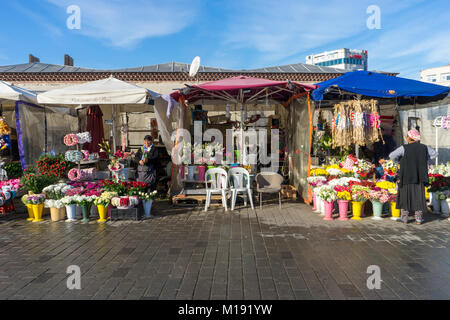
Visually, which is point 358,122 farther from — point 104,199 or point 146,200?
point 104,199

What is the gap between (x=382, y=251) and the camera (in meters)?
4.73

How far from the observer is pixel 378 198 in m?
6.52

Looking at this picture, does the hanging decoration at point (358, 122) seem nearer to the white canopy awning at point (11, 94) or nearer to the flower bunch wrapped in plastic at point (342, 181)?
the flower bunch wrapped in plastic at point (342, 181)

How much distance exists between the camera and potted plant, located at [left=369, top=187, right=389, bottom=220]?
6.50 m

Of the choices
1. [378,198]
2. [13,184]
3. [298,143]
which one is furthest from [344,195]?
[13,184]

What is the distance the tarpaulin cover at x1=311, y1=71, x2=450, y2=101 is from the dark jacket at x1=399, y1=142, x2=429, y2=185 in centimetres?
183

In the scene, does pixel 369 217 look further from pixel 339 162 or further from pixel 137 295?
pixel 137 295

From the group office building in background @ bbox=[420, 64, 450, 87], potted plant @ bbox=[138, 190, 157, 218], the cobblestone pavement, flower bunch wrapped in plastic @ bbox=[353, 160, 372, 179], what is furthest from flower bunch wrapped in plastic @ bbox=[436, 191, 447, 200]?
office building in background @ bbox=[420, 64, 450, 87]

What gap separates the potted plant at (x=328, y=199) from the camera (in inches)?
257

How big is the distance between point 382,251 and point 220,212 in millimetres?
3639

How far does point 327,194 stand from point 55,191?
5.78 meters

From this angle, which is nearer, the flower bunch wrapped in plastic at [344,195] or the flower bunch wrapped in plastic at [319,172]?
the flower bunch wrapped in plastic at [344,195]

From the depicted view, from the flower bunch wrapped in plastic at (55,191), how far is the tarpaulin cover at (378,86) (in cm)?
610

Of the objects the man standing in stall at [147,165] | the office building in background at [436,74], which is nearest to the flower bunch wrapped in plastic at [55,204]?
the man standing in stall at [147,165]
